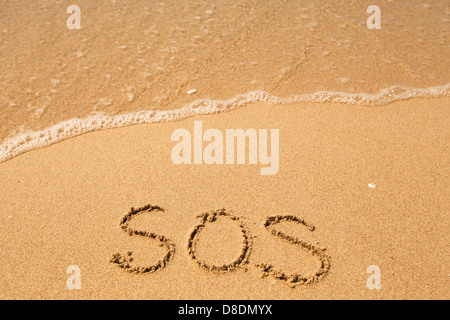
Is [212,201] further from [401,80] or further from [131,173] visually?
[401,80]

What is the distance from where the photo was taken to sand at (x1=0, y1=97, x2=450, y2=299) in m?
2.05

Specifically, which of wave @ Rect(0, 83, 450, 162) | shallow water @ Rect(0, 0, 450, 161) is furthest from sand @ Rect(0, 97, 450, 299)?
shallow water @ Rect(0, 0, 450, 161)

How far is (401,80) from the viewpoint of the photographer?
3707 millimetres

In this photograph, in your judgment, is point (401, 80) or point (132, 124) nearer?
point (132, 124)

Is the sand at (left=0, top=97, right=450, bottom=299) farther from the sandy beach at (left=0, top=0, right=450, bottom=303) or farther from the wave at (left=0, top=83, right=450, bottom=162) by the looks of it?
the wave at (left=0, top=83, right=450, bottom=162)

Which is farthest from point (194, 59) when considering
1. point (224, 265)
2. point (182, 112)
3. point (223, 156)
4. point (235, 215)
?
point (224, 265)

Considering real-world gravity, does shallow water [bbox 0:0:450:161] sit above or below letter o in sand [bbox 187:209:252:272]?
above

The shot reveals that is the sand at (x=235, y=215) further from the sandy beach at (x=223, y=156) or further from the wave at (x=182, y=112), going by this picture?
the wave at (x=182, y=112)

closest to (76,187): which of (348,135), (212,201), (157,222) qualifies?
(157,222)

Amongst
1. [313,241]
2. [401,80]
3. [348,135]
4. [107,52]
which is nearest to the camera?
[313,241]

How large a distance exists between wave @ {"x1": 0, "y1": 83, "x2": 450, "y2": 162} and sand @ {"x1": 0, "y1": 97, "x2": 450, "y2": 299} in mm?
111

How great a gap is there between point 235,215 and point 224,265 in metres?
0.35

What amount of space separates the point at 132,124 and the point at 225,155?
2.88 ft

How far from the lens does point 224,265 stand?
213cm
